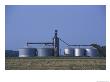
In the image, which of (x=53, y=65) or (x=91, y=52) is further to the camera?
(x=91, y=52)

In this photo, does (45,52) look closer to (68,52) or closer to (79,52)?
(68,52)

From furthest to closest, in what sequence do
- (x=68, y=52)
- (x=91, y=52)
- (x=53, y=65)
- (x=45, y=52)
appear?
(x=45, y=52) → (x=91, y=52) → (x=68, y=52) → (x=53, y=65)

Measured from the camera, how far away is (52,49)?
44.3 feet

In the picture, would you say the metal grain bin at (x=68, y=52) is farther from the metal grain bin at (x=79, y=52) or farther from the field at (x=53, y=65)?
the field at (x=53, y=65)

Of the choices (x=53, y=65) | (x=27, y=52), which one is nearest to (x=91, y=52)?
(x=27, y=52)

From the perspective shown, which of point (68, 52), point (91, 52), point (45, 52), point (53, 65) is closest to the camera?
point (53, 65)

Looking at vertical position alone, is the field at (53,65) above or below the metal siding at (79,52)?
below

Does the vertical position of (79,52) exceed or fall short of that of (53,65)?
it exceeds it

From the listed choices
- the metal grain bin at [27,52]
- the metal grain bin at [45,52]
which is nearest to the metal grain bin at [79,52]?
the metal grain bin at [45,52]

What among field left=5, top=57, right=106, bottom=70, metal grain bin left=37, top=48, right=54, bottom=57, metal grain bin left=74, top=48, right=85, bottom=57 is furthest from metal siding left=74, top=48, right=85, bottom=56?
field left=5, top=57, right=106, bottom=70

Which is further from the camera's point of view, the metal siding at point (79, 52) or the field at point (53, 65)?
the metal siding at point (79, 52)

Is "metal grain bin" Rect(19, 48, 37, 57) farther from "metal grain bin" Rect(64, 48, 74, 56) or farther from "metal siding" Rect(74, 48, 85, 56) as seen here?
"metal siding" Rect(74, 48, 85, 56)
